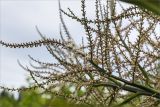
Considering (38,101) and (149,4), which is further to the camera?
(38,101)

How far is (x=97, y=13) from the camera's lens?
283 centimetres

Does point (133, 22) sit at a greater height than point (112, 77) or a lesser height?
greater

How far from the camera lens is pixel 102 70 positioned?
319 centimetres

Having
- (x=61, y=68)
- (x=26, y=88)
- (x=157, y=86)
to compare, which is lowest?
(x=26, y=88)

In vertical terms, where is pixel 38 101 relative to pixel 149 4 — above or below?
above

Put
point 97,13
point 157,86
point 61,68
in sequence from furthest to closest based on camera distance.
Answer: point 61,68, point 157,86, point 97,13

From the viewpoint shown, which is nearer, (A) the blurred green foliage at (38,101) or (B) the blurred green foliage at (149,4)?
(A) the blurred green foliage at (38,101)

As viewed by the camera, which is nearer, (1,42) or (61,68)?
(1,42)

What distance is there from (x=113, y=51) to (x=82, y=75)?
0.41 metres

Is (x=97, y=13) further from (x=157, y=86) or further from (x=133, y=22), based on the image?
(x=157, y=86)

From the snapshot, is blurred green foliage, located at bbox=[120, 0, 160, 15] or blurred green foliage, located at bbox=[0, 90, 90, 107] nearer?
blurred green foliage, located at bbox=[0, 90, 90, 107]

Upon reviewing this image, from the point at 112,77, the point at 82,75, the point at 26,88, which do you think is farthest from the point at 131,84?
the point at 26,88

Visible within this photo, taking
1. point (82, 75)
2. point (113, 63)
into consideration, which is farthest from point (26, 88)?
point (113, 63)

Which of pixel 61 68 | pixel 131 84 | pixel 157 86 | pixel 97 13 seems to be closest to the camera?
pixel 97 13
